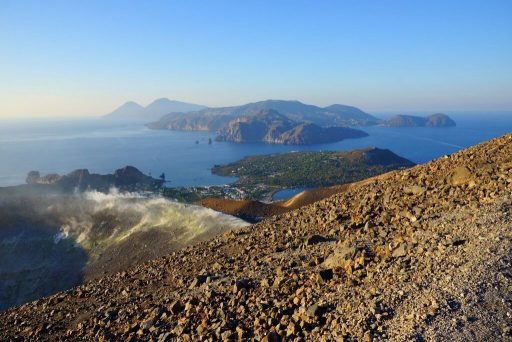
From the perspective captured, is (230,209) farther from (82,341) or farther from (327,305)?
(327,305)

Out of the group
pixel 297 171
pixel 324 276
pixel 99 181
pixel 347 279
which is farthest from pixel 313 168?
pixel 347 279

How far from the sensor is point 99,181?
4080 inches

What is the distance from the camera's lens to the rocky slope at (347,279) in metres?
7.40

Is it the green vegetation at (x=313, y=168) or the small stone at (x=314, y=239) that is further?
the green vegetation at (x=313, y=168)

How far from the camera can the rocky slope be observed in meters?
7.40

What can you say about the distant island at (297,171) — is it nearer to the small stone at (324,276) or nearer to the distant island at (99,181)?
the distant island at (99,181)

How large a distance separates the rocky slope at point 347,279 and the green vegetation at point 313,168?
10340 cm

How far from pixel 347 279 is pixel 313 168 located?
444 ft

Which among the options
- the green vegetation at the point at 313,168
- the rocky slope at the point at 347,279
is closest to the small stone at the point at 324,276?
the rocky slope at the point at 347,279

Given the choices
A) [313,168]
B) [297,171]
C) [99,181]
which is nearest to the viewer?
[99,181]

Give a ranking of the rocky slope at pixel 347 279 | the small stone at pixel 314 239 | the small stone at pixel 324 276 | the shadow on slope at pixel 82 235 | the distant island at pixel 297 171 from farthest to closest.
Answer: the distant island at pixel 297 171 → the shadow on slope at pixel 82 235 → the small stone at pixel 314 239 → the small stone at pixel 324 276 → the rocky slope at pixel 347 279

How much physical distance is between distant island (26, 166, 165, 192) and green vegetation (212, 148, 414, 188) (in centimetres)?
2935

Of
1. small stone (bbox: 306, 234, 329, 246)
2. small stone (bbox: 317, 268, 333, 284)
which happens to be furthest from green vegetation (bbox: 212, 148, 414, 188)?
small stone (bbox: 317, 268, 333, 284)

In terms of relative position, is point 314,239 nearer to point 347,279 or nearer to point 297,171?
point 347,279
